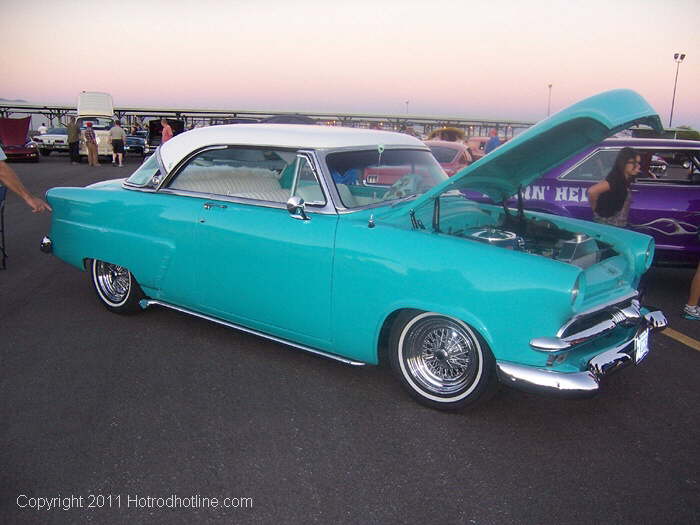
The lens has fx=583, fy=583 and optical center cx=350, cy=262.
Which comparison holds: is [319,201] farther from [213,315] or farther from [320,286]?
[213,315]

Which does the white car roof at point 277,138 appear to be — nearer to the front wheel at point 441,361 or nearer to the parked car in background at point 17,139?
the front wheel at point 441,361

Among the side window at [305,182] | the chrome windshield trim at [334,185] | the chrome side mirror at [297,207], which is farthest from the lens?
the side window at [305,182]

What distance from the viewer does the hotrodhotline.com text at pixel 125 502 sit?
251 cm

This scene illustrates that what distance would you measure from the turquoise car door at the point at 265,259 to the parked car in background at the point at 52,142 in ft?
87.7

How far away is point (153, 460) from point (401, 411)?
1.39 m

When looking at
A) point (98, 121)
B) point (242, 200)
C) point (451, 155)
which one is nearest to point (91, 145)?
point (98, 121)

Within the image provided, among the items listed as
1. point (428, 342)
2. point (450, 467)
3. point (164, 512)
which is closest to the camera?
point (164, 512)

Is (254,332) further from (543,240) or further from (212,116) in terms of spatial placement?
(212,116)

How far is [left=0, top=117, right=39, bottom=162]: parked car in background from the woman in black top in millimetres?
21443

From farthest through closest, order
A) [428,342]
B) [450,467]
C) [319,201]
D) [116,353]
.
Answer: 1. [116,353]
2. [319,201]
3. [428,342]
4. [450,467]

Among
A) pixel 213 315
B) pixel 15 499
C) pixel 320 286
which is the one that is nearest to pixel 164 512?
pixel 15 499

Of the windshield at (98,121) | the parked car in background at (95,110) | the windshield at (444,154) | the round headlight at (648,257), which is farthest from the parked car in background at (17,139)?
the round headlight at (648,257)

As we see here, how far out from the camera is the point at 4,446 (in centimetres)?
295

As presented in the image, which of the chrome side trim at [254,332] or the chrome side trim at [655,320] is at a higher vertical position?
the chrome side trim at [655,320]
